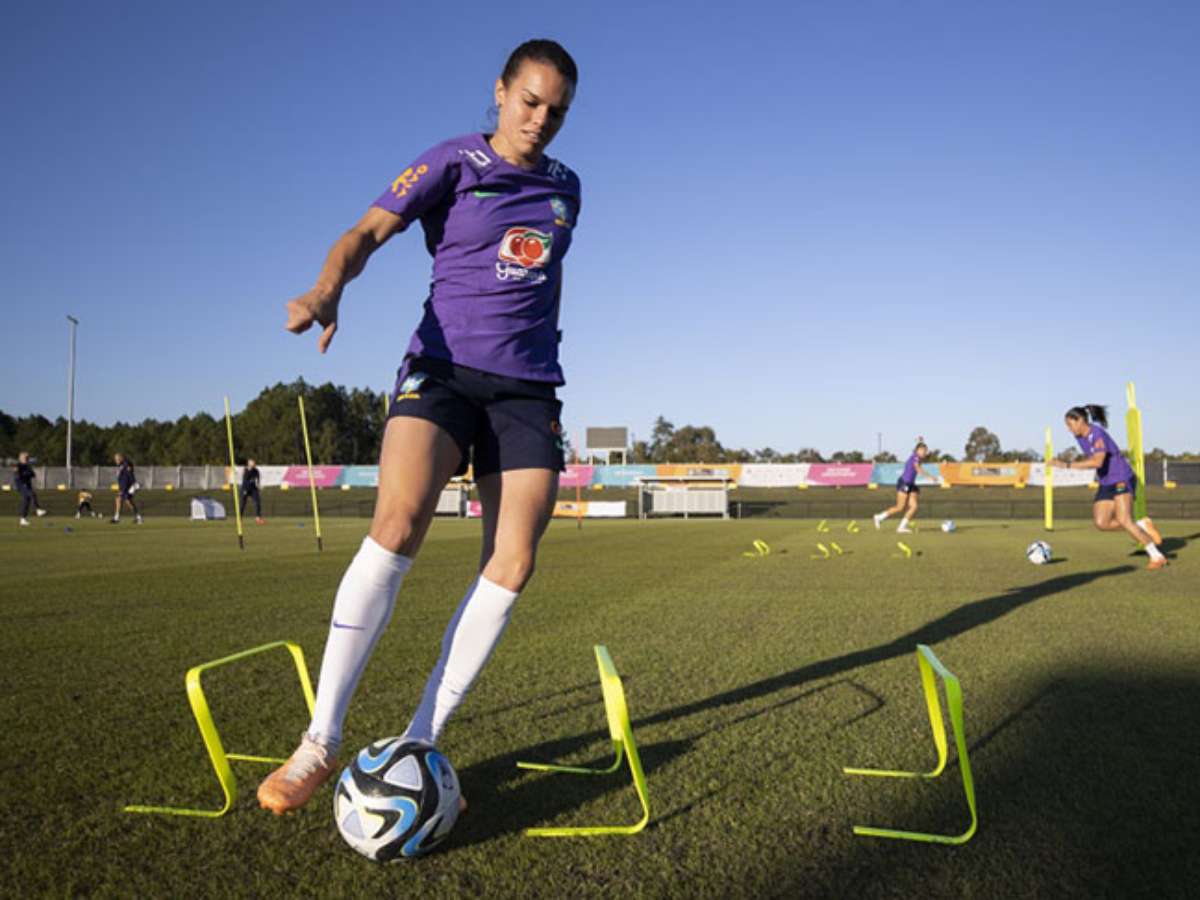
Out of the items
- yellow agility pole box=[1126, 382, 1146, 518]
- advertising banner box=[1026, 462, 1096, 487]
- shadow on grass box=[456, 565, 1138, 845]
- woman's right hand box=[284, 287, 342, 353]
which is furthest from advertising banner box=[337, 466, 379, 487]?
woman's right hand box=[284, 287, 342, 353]

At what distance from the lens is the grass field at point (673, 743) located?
2287 millimetres

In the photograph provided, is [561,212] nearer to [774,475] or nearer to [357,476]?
[774,475]

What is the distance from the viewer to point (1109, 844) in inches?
97.0

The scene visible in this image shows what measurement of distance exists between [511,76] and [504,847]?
246 cm

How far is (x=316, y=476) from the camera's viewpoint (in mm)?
62312

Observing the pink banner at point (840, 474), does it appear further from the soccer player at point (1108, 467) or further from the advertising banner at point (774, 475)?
the soccer player at point (1108, 467)

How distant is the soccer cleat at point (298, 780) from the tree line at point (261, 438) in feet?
312

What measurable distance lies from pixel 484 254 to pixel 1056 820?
2528 mm

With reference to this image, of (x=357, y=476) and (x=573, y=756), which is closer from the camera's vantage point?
(x=573, y=756)

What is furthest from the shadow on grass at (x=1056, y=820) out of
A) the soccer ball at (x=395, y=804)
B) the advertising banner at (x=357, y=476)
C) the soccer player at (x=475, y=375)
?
the advertising banner at (x=357, y=476)

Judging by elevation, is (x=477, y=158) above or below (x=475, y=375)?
above

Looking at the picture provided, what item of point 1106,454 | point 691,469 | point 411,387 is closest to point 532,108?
point 411,387

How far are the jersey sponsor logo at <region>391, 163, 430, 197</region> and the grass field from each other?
2004 mm

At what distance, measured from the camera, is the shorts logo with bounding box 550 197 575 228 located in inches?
123
